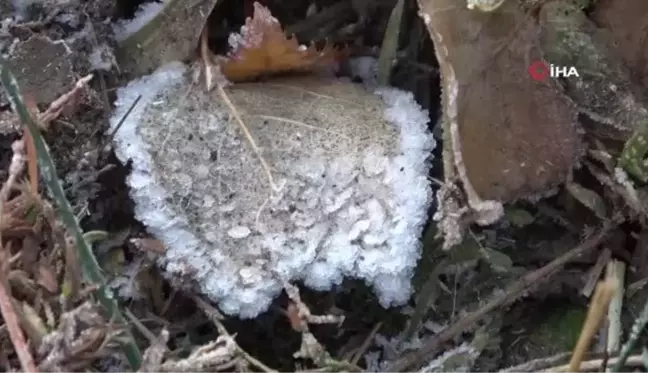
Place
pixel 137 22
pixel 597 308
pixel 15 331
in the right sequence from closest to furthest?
pixel 597 308 → pixel 15 331 → pixel 137 22

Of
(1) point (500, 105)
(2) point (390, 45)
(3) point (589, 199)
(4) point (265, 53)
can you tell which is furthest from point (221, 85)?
(3) point (589, 199)

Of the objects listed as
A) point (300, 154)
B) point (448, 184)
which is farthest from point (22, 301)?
point (448, 184)

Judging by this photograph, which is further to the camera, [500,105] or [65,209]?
[500,105]

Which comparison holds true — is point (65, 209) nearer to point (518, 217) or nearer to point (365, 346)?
point (365, 346)

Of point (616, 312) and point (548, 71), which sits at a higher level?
point (548, 71)

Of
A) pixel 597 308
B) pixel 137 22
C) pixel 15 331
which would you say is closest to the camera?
pixel 597 308

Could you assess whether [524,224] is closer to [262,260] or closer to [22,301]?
[262,260]
